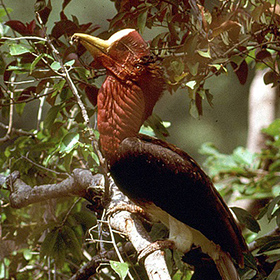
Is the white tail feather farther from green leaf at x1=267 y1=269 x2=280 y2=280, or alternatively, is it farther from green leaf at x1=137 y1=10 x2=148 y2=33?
green leaf at x1=137 y1=10 x2=148 y2=33

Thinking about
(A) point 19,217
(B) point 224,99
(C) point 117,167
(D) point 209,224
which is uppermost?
(C) point 117,167

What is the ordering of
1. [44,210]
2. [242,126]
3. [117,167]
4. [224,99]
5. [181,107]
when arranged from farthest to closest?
[242,126], [224,99], [181,107], [44,210], [117,167]

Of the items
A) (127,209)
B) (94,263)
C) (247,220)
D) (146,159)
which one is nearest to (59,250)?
(94,263)

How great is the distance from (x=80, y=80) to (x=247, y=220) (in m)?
0.76

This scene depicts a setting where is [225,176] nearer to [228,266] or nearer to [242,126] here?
[228,266]

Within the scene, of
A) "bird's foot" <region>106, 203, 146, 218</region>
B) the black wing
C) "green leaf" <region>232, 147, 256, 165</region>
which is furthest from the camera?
"green leaf" <region>232, 147, 256, 165</region>

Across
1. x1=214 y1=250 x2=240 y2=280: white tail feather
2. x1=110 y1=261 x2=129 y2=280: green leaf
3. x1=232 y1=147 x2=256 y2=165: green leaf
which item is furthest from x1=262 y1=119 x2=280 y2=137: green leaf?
x1=110 y1=261 x2=129 y2=280: green leaf

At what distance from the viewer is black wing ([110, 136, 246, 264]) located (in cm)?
149

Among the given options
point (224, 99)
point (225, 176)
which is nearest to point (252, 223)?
point (225, 176)

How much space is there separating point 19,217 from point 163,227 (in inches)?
28.7

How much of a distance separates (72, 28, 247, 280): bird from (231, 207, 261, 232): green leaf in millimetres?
138

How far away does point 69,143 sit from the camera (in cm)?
157

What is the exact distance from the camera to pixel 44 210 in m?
2.10

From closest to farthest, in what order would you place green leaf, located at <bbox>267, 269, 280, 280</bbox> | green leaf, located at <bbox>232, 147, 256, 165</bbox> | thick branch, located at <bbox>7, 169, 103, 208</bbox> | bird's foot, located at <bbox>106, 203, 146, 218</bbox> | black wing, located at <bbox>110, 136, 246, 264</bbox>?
green leaf, located at <bbox>267, 269, 280, 280</bbox> → black wing, located at <bbox>110, 136, 246, 264</bbox> → bird's foot, located at <bbox>106, 203, 146, 218</bbox> → thick branch, located at <bbox>7, 169, 103, 208</bbox> → green leaf, located at <bbox>232, 147, 256, 165</bbox>
